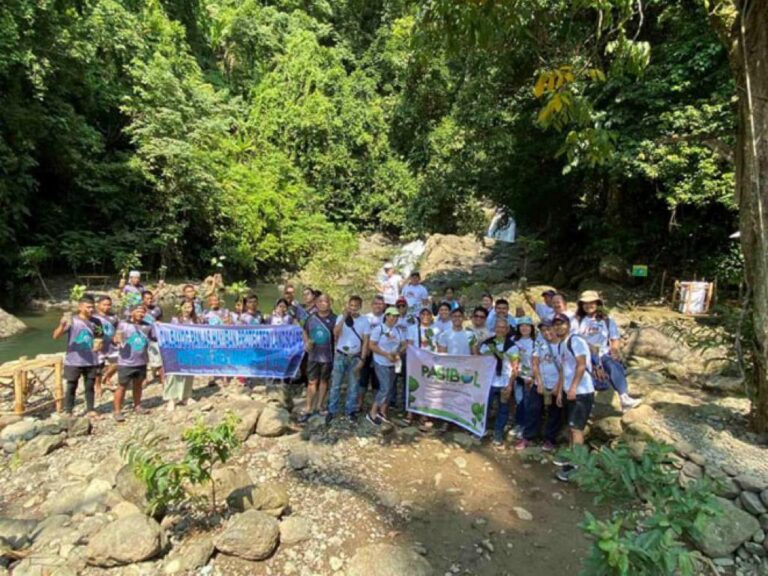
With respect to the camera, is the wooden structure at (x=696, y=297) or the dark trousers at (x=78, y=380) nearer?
the dark trousers at (x=78, y=380)

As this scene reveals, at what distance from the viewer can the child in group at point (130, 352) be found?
21.5 ft

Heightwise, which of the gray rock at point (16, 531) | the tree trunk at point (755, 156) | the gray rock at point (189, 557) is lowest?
the gray rock at point (16, 531)

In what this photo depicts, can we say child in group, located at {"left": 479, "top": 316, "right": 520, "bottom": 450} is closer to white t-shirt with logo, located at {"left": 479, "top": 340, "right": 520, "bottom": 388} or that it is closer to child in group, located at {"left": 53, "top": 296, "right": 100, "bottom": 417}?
white t-shirt with logo, located at {"left": 479, "top": 340, "right": 520, "bottom": 388}

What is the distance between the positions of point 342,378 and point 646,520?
421 cm

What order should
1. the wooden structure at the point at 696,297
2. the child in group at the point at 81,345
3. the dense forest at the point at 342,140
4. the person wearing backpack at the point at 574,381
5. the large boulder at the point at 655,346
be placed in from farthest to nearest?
1. the wooden structure at the point at 696,297
2. the dense forest at the point at 342,140
3. the large boulder at the point at 655,346
4. the child in group at the point at 81,345
5. the person wearing backpack at the point at 574,381

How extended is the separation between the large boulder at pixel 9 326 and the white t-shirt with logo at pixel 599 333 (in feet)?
46.3

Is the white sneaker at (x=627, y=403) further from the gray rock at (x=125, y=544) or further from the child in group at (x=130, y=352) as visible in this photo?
the child in group at (x=130, y=352)

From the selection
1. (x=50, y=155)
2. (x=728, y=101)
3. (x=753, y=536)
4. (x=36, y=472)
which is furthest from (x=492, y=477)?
(x=50, y=155)

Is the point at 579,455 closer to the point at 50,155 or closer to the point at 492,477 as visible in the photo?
the point at 492,477

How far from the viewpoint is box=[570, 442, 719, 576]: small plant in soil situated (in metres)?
2.40

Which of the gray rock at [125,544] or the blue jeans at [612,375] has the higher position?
the blue jeans at [612,375]

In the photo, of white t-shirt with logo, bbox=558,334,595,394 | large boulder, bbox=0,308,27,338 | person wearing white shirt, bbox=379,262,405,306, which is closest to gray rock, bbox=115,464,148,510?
white t-shirt with logo, bbox=558,334,595,394

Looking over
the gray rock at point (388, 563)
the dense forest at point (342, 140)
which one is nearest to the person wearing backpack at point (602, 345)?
the dense forest at point (342, 140)

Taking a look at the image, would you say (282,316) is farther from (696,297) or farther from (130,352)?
(696,297)
